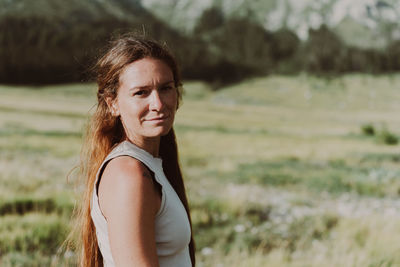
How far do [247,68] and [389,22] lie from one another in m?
10.7

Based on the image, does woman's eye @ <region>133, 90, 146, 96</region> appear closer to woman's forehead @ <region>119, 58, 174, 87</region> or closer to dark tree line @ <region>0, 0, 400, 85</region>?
woman's forehead @ <region>119, 58, 174, 87</region>

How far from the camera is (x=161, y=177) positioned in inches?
50.8

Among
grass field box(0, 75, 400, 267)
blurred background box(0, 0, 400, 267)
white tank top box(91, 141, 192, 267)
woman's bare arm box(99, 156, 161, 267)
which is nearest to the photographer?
woman's bare arm box(99, 156, 161, 267)

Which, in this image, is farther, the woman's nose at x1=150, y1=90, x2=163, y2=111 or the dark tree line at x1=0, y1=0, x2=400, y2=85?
the dark tree line at x1=0, y1=0, x2=400, y2=85

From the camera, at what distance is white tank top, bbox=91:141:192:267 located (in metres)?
1.24

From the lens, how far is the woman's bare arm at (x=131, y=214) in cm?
112

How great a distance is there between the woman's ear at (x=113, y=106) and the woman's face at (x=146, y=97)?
7 cm

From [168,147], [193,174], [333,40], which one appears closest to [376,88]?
[333,40]

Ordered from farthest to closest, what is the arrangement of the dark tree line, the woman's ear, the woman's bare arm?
the dark tree line → the woman's ear → the woman's bare arm

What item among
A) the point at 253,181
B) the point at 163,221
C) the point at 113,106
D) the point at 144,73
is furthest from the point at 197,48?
the point at 163,221

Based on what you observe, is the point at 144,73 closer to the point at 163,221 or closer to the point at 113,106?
the point at 113,106

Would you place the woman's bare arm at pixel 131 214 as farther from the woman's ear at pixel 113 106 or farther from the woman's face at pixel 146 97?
the woman's ear at pixel 113 106

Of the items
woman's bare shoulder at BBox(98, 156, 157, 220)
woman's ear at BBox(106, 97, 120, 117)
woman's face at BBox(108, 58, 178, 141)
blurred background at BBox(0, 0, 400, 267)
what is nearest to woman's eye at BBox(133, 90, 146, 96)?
woman's face at BBox(108, 58, 178, 141)

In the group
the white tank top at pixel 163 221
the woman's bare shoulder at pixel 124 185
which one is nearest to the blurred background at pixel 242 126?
the white tank top at pixel 163 221
